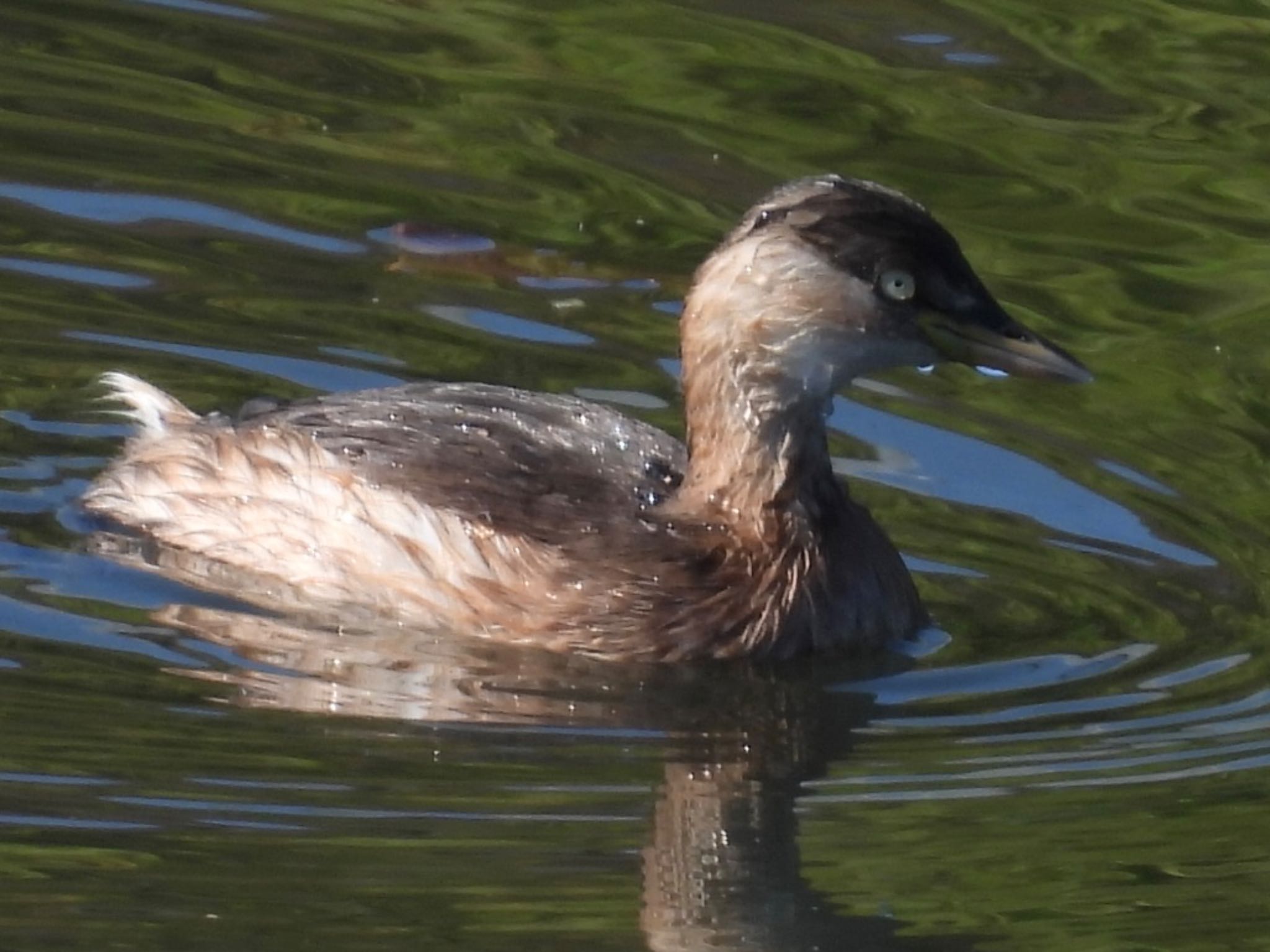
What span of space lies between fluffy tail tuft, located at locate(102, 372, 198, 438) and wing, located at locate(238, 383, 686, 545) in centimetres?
38

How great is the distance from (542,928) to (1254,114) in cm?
708

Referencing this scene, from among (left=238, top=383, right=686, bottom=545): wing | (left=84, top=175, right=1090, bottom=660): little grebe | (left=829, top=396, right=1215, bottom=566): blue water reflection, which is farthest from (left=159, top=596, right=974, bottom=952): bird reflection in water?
(left=829, top=396, right=1215, bottom=566): blue water reflection

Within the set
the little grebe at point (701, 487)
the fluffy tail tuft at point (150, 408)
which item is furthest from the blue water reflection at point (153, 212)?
the little grebe at point (701, 487)

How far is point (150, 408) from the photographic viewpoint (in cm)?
926

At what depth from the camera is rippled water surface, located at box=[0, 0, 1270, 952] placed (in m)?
6.64

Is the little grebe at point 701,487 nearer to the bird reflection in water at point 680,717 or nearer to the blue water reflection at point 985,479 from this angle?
the bird reflection in water at point 680,717

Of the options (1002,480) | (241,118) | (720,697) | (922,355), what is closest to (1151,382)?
(1002,480)

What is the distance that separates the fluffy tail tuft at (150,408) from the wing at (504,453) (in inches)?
15.1

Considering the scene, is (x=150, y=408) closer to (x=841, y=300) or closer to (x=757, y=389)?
(x=757, y=389)

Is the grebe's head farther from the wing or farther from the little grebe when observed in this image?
the wing

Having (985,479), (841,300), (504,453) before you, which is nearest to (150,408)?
(504,453)

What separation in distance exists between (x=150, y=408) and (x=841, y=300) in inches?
88.9

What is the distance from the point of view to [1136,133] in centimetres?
1225

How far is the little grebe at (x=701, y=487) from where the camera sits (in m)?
8.24
